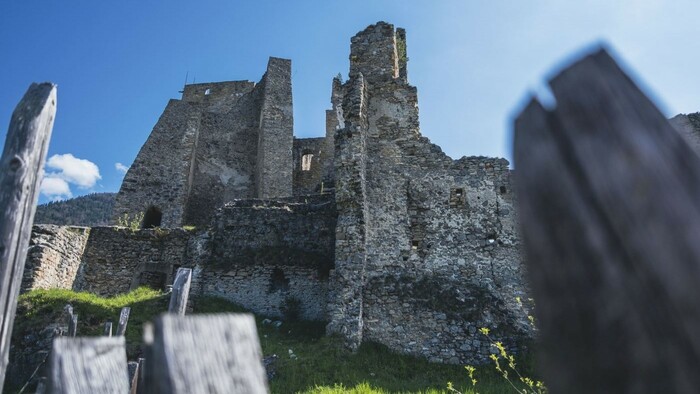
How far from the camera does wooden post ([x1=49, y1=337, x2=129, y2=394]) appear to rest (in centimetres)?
191

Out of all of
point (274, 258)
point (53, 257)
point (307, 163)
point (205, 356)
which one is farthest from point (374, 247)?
point (307, 163)

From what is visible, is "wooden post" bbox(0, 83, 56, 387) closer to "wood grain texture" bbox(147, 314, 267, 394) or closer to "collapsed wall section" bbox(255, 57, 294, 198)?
"wood grain texture" bbox(147, 314, 267, 394)

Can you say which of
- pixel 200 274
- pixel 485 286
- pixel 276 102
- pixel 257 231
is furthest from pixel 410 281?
pixel 276 102

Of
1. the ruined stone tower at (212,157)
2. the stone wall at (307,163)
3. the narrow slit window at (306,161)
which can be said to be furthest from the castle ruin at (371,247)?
the narrow slit window at (306,161)

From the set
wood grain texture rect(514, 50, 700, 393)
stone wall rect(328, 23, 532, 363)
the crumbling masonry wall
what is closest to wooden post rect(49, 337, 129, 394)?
wood grain texture rect(514, 50, 700, 393)

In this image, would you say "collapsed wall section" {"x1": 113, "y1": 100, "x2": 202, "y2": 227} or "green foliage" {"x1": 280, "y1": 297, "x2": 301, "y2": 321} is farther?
"collapsed wall section" {"x1": 113, "y1": 100, "x2": 202, "y2": 227}

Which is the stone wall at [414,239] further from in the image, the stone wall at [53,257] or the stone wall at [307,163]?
the stone wall at [307,163]

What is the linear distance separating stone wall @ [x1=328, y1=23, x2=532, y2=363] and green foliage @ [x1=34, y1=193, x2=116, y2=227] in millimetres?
31771

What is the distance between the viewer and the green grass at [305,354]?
8188 mm

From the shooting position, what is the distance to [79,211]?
4281 centimetres

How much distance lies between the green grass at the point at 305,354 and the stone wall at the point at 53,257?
1.20 m

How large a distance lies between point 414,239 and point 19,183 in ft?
33.3

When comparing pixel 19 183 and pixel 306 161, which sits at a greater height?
pixel 306 161

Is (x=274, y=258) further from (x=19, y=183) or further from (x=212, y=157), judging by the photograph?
(x=212, y=157)
